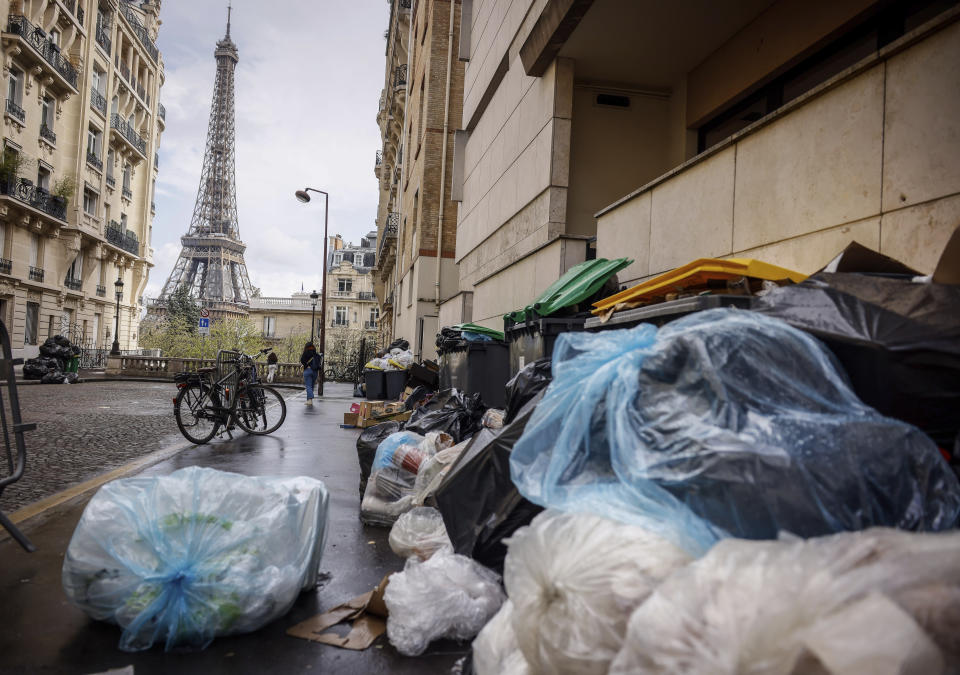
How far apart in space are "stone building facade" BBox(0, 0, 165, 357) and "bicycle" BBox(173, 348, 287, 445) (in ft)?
78.9

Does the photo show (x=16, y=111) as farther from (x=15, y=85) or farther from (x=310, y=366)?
(x=310, y=366)

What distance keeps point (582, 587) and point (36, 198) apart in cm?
3477

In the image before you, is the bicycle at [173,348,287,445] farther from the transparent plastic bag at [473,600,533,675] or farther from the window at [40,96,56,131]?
the window at [40,96,56,131]

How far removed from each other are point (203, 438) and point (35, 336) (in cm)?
2799

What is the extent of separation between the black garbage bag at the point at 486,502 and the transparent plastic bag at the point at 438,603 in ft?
0.51

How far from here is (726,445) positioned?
65.2 inches

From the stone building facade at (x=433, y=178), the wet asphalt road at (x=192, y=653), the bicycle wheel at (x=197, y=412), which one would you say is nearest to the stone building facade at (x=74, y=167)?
the stone building facade at (x=433, y=178)

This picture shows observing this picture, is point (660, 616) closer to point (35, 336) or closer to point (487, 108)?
point (487, 108)

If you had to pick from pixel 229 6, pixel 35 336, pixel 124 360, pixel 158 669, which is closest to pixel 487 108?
pixel 158 669

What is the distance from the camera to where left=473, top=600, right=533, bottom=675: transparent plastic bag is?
1.71m

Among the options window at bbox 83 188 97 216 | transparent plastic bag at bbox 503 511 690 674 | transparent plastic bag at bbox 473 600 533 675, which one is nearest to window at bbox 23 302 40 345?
window at bbox 83 188 97 216

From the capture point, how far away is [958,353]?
1.79m

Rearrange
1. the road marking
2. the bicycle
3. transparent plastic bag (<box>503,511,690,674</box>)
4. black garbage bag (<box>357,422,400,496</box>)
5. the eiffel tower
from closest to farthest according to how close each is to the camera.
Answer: transparent plastic bag (<box>503,511,690,674</box>)
the road marking
black garbage bag (<box>357,422,400,496</box>)
the bicycle
the eiffel tower

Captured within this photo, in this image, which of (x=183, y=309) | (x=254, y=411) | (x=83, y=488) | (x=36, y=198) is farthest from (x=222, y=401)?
(x=183, y=309)
